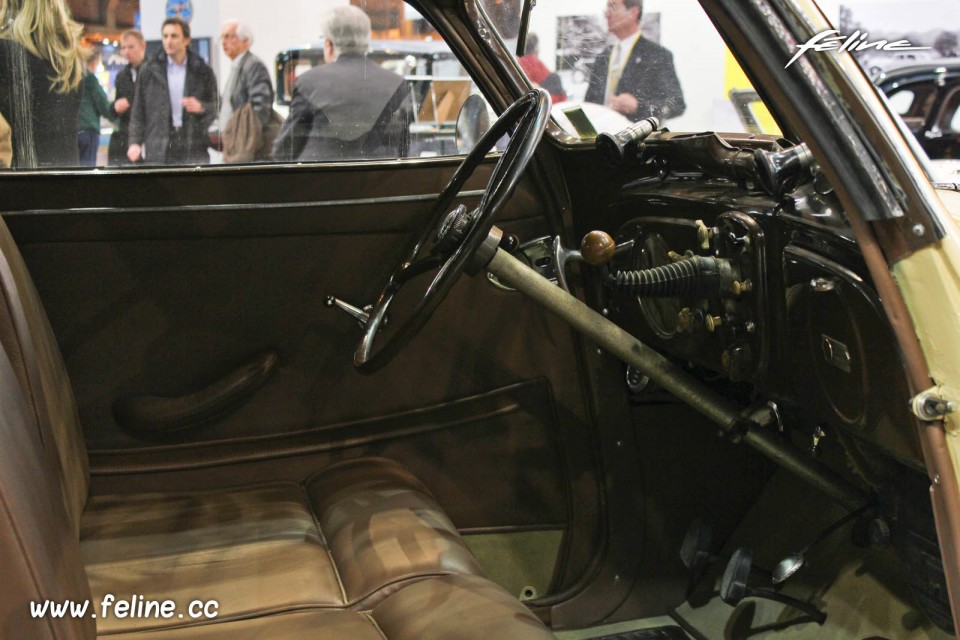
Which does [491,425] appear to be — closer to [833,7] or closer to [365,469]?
[365,469]

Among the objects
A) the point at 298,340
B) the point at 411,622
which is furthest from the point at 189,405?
the point at 411,622

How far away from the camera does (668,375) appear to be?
1.62 metres

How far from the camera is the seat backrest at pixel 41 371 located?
3.70 feet

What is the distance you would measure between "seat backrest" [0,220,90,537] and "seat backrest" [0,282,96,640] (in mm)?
225

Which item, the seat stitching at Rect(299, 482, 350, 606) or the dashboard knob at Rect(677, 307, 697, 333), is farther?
the dashboard knob at Rect(677, 307, 697, 333)

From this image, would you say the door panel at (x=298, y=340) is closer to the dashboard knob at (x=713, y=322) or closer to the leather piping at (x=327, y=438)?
the leather piping at (x=327, y=438)

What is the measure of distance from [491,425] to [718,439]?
18.8 inches

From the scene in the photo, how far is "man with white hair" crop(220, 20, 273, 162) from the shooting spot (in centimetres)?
190

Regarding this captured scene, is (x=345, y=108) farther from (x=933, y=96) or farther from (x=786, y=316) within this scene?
(x=933, y=96)

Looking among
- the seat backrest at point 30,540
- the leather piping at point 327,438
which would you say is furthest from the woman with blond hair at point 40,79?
the seat backrest at point 30,540

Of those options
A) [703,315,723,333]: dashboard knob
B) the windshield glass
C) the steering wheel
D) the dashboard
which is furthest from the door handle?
the windshield glass

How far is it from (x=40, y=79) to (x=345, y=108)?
0.58m

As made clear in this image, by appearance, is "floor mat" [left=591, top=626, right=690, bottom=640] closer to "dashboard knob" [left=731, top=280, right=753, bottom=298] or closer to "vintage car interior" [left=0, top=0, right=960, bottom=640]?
"vintage car interior" [left=0, top=0, right=960, bottom=640]

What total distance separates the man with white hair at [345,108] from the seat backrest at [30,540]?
1.09 m
